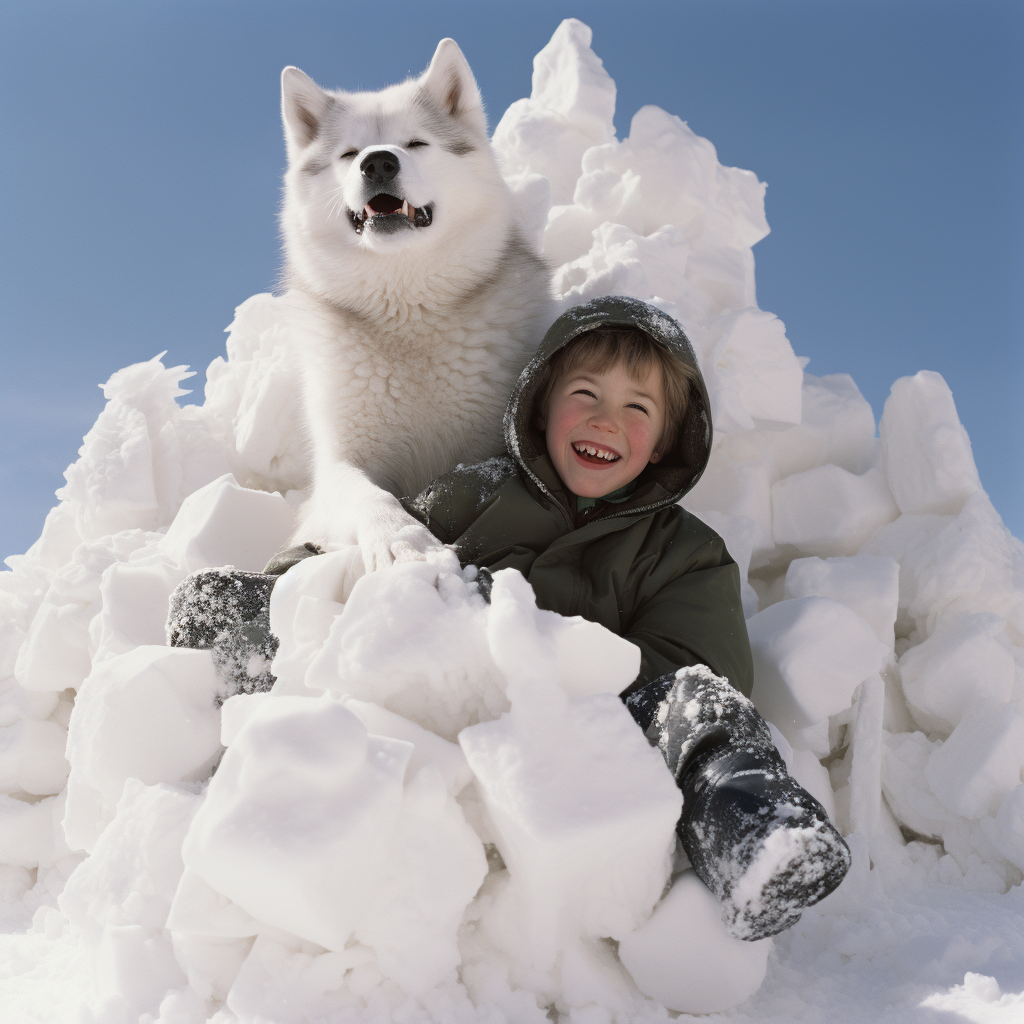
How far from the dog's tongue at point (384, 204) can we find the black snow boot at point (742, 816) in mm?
1943

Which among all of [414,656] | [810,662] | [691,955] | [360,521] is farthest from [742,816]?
[360,521]

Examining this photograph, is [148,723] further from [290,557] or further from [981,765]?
[981,765]

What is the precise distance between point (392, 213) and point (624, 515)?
134 cm

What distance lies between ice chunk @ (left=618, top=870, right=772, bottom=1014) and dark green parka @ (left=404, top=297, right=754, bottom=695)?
662 millimetres

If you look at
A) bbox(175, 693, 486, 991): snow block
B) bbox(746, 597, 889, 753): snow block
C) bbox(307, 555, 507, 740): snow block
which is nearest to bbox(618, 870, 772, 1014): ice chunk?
bbox(175, 693, 486, 991): snow block

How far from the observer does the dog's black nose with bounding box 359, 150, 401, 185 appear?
9.04 ft

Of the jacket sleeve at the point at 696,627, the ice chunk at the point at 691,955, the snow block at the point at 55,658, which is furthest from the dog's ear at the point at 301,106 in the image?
the ice chunk at the point at 691,955

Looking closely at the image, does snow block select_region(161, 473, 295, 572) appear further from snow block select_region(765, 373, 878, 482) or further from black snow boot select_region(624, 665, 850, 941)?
snow block select_region(765, 373, 878, 482)

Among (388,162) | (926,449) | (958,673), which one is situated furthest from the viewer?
(926,449)

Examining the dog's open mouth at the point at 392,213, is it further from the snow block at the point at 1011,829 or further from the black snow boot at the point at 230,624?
the snow block at the point at 1011,829

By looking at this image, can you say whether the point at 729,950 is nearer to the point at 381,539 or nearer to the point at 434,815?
the point at 434,815

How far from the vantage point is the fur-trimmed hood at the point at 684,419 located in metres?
2.57

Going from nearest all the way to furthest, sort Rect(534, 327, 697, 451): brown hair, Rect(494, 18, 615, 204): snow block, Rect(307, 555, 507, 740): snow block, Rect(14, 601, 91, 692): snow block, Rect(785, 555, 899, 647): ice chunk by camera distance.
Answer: Rect(307, 555, 507, 740): snow block < Rect(534, 327, 697, 451): brown hair < Rect(785, 555, 899, 647): ice chunk < Rect(14, 601, 91, 692): snow block < Rect(494, 18, 615, 204): snow block

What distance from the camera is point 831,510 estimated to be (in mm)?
3555
